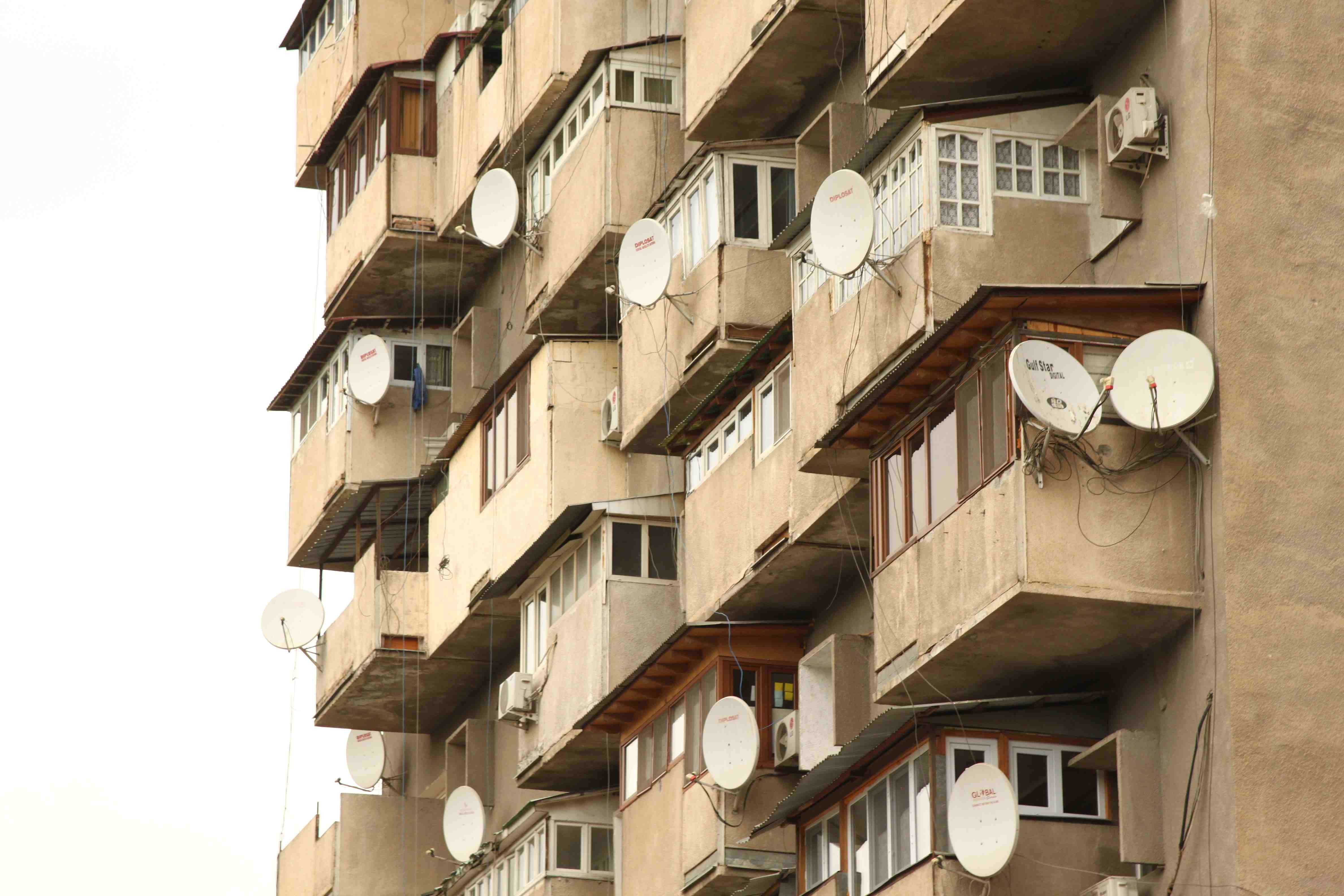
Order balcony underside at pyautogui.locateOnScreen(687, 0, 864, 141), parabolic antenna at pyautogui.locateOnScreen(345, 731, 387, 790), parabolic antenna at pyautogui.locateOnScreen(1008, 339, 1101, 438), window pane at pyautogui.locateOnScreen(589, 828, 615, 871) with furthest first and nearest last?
1. parabolic antenna at pyautogui.locateOnScreen(345, 731, 387, 790)
2. window pane at pyautogui.locateOnScreen(589, 828, 615, 871)
3. balcony underside at pyautogui.locateOnScreen(687, 0, 864, 141)
4. parabolic antenna at pyautogui.locateOnScreen(1008, 339, 1101, 438)

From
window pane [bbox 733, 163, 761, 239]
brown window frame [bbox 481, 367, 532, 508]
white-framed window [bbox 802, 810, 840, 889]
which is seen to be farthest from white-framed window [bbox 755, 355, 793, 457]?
brown window frame [bbox 481, 367, 532, 508]

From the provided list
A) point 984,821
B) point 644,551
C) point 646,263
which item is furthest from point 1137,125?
point 644,551

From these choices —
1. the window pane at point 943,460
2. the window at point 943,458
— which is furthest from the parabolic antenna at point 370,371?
the window pane at point 943,460

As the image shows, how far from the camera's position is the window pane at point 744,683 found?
30.6 metres

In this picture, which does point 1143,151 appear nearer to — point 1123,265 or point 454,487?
point 1123,265

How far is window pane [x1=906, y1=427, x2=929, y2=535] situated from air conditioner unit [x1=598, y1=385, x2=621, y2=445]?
382 inches

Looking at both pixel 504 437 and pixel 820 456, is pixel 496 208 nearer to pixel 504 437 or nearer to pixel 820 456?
pixel 504 437

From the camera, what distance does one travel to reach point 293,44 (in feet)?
165

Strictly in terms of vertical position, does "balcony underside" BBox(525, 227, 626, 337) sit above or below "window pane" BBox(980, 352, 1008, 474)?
above

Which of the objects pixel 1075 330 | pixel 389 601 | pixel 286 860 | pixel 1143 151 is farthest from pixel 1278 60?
pixel 286 860

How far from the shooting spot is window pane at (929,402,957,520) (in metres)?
24.7

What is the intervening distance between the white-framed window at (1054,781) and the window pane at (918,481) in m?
2.43

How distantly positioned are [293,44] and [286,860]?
15431 mm

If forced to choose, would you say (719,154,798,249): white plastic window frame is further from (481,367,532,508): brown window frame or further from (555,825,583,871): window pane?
(555,825,583,871): window pane
